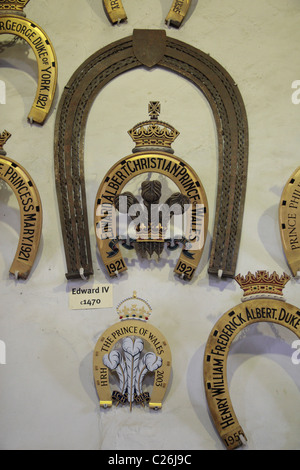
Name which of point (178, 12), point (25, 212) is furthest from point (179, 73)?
point (25, 212)

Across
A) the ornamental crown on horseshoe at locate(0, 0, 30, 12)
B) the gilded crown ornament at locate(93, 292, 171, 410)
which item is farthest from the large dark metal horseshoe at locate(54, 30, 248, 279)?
the ornamental crown on horseshoe at locate(0, 0, 30, 12)

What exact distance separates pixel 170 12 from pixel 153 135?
2.84 feet

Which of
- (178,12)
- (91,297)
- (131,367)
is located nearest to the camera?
(131,367)

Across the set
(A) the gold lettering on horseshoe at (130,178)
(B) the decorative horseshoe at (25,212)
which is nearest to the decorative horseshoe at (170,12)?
(A) the gold lettering on horseshoe at (130,178)

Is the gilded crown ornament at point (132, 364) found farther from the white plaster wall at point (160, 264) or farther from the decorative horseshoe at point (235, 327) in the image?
the decorative horseshoe at point (235, 327)

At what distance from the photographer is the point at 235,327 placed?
11.9ft

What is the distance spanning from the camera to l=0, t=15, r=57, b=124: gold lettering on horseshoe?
399 cm

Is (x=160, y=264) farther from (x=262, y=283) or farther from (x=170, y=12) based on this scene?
(x=170, y=12)

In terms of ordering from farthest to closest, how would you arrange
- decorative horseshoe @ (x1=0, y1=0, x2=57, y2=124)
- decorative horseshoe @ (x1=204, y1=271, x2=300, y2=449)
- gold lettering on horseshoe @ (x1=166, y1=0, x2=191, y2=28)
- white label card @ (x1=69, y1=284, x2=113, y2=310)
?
gold lettering on horseshoe @ (x1=166, y1=0, x2=191, y2=28), decorative horseshoe @ (x1=0, y1=0, x2=57, y2=124), white label card @ (x1=69, y1=284, x2=113, y2=310), decorative horseshoe @ (x1=204, y1=271, x2=300, y2=449)

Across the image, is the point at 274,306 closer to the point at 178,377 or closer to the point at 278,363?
the point at 278,363

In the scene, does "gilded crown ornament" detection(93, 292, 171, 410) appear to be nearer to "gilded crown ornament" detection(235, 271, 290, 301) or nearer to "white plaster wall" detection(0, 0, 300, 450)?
"white plaster wall" detection(0, 0, 300, 450)
